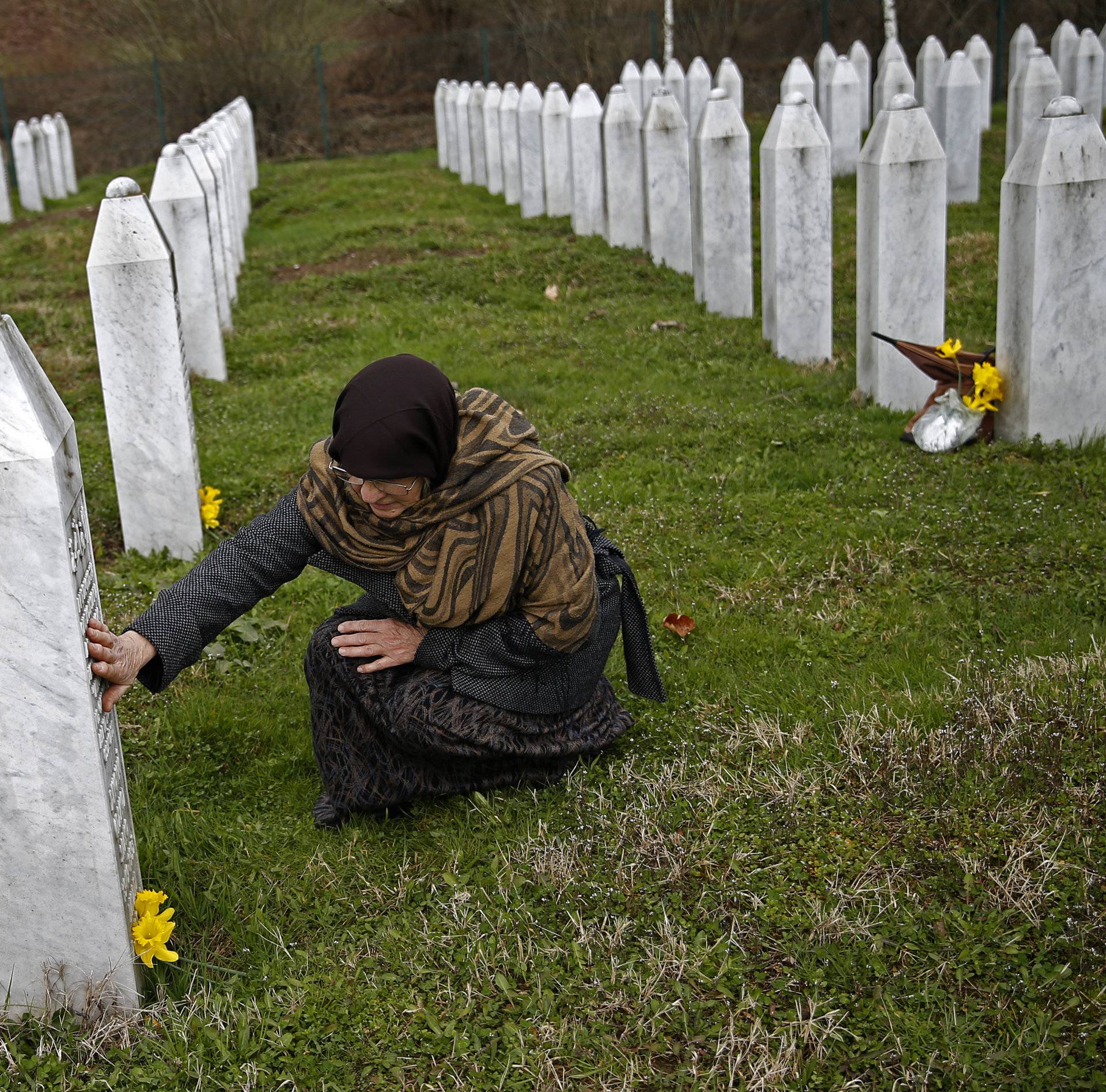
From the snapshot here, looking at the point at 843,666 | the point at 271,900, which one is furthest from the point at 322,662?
the point at 843,666

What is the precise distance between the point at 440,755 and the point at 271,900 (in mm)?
543

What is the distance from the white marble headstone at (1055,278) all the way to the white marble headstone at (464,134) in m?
13.7

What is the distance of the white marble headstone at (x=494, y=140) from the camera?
1627 cm

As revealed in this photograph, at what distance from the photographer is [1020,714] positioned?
349 cm

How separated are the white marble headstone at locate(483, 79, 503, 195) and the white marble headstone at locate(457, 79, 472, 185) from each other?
151 centimetres

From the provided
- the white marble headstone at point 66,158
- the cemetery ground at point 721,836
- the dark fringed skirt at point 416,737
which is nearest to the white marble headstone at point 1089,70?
the cemetery ground at point 721,836

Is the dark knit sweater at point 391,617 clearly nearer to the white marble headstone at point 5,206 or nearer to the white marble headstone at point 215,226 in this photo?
the white marble headstone at point 215,226

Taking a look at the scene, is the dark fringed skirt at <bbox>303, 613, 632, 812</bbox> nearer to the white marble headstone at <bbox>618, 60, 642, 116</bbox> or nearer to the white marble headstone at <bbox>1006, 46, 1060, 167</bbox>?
the white marble headstone at <bbox>1006, 46, 1060, 167</bbox>

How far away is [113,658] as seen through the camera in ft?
8.73

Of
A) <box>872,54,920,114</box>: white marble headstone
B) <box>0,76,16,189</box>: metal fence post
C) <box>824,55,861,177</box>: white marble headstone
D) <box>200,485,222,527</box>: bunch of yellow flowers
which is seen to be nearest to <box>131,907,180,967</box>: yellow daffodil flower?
<box>200,485,222,527</box>: bunch of yellow flowers

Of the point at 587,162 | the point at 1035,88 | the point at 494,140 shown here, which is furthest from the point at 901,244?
the point at 494,140

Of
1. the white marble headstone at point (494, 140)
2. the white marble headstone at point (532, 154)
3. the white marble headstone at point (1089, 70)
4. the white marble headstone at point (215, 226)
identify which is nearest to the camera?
the white marble headstone at point (215, 226)

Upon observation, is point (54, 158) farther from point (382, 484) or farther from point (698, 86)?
point (382, 484)

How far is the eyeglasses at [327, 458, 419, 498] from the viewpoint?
9.52ft
